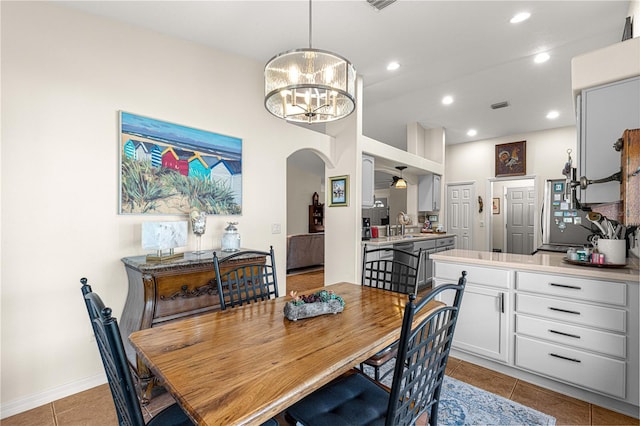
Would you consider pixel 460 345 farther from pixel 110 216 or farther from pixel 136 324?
pixel 110 216

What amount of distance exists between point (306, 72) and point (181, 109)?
5.01 feet

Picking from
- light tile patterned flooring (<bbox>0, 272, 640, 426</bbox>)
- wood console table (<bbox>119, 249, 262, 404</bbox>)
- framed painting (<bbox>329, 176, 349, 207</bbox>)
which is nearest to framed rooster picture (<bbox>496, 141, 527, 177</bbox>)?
framed painting (<bbox>329, 176, 349, 207</bbox>)

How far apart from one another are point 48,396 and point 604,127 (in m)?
4.12

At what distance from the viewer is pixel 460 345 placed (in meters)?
2.66

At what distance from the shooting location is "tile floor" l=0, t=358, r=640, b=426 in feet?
6.25

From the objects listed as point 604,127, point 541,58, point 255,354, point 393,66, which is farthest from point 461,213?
point 255,354

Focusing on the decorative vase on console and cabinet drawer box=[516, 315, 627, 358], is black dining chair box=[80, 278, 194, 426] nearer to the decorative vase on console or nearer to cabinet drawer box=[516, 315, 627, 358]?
the decorative vase on console

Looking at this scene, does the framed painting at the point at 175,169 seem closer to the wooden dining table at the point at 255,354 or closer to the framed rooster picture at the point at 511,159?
the wooden dining table at the point at 255,354

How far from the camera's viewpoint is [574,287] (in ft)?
7.04

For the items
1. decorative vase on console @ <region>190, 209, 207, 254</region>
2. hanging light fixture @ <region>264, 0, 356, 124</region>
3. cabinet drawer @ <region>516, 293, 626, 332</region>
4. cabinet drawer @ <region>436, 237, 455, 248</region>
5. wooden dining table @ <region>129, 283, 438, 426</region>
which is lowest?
cabinet drawer @ <region>516, 293, 626, 332</region>

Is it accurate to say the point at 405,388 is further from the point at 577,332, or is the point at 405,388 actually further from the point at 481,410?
the point at 577,332

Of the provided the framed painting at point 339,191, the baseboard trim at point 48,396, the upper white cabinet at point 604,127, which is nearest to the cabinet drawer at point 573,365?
the upper white cabinet at point 604,127

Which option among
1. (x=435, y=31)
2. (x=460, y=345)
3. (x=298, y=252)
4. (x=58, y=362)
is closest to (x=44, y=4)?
(x=58, y=362)

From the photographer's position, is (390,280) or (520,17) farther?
(520,17)
